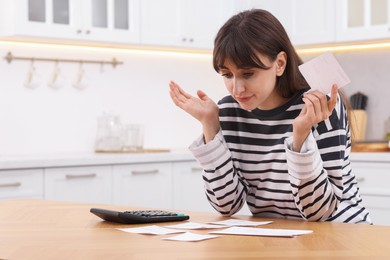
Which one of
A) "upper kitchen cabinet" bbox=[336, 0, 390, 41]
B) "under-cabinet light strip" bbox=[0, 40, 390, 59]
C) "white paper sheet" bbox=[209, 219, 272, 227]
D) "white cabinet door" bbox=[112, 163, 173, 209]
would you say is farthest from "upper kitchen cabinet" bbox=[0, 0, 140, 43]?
"white paper sheet" bbox=[209, 219, 272, 227]

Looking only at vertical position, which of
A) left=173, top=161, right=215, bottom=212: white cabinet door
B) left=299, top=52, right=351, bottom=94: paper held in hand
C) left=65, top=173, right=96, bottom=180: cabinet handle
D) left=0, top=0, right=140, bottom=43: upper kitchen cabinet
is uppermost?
left=0, top=0, right=140, bottom=43: upper kitchen cabinet

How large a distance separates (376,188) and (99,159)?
150 cm

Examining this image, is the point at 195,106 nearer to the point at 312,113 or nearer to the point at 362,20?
the point at 312,113

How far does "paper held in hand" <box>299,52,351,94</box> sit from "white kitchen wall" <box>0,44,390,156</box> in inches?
109

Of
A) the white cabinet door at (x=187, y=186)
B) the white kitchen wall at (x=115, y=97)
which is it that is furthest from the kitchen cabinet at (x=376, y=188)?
the white cabinet door at (x=187, y=186)

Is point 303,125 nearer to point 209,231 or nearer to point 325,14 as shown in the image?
point 209,231

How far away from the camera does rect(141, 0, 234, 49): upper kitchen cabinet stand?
4.65 meters

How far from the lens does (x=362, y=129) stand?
15.7 ft

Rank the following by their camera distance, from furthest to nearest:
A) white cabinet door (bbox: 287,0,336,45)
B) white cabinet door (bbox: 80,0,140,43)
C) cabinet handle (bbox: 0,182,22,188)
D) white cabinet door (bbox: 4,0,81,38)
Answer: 1. white cabinet door (bbox: 287,0,336,45)
2. white cabinet door (bbox: 80,0,140,43)
3. white cabinet door (bbox: 4,0,81,38)
4. cabinet handle (bbox: 0,182,22,188)

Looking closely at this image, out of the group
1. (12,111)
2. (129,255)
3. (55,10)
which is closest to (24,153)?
(12,111)

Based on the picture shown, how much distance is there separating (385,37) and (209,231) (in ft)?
9.46

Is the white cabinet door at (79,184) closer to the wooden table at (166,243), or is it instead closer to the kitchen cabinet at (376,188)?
the kitchen cabinet at (376,188)

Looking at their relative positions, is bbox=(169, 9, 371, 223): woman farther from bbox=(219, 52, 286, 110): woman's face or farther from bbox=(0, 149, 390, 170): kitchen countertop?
bbox=(0, 149, 390, 170): kitchen countertop

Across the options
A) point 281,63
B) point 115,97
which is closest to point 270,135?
point 281,63
